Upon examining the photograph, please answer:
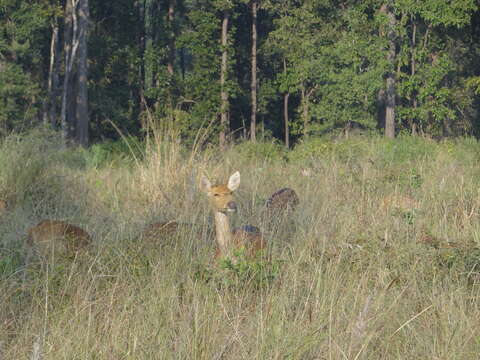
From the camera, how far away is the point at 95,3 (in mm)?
35312

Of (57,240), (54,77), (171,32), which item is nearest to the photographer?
(57,240)

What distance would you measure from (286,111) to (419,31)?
703cm

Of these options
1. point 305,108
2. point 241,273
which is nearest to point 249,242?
point 241,273

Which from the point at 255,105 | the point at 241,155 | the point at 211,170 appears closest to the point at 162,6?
the point at 255,105

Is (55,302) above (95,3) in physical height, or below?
below

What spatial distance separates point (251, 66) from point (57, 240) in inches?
1246

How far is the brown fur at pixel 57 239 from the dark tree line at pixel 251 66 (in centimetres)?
1748

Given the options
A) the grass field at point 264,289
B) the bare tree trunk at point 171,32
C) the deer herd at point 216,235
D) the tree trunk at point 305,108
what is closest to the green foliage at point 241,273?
the grass field at point 264,289

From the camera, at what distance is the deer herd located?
4.60m

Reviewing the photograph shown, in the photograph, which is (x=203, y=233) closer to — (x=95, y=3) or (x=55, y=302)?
(x=55, y=302)

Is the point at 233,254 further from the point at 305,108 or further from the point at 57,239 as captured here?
the point at 305,108

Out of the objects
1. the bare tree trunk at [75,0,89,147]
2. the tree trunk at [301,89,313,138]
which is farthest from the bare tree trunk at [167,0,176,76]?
the bare tree trunk at [75,0,89,147]

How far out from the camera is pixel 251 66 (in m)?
Result: 36.2

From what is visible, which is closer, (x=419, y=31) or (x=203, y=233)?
(x=203, y=233)
